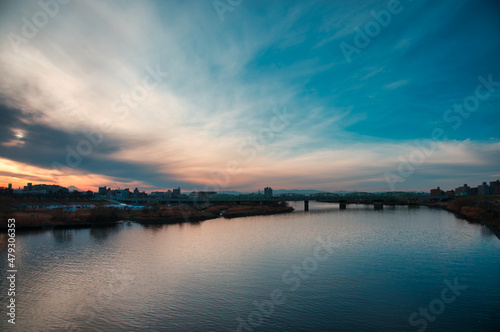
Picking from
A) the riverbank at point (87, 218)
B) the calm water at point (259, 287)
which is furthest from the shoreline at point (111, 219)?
the calm water at point (259, 287)

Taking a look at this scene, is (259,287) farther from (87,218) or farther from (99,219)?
(99,219)

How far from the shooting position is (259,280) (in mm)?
21828

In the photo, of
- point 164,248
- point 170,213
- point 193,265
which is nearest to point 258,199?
point 170,213

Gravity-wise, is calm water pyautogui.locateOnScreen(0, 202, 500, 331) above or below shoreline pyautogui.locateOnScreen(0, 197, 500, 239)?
below

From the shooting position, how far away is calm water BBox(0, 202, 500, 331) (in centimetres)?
1524

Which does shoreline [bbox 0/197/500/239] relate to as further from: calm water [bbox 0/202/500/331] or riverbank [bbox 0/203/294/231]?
calm water [bbox 0/202/500/331]

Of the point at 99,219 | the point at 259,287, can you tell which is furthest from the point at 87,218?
the point at 259,287

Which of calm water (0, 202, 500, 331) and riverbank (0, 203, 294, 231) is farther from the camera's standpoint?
riverbank (0, 203, 294, 231)

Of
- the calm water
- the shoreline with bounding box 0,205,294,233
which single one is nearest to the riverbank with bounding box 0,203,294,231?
the shoreline with bounding box 0,205,294,233

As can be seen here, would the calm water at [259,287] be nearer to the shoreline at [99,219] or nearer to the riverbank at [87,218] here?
the shoreline at [99,219]

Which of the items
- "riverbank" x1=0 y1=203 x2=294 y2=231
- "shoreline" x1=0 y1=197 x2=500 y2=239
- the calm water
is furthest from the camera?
"riverbank" x1=0 y1=203 x2=294 y2=231

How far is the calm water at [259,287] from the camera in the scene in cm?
1524

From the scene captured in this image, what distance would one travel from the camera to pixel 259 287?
20266 mm

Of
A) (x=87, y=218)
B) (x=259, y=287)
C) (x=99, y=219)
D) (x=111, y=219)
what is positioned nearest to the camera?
(x=259, y=287)
